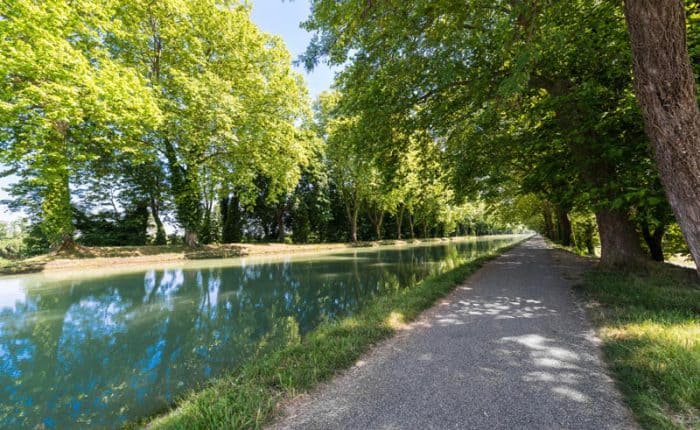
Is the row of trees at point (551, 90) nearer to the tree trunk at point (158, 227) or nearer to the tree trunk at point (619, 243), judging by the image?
the tree trunk at point (619, 243)

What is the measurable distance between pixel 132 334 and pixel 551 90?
13.3m

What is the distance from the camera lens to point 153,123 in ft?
50.8

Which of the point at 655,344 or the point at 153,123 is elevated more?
the point at 153,123

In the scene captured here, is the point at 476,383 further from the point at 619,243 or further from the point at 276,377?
the point at 619,243

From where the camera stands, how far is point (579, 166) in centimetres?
823

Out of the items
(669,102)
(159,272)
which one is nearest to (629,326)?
(669,102)

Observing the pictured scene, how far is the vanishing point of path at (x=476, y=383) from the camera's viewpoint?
2.61 meters

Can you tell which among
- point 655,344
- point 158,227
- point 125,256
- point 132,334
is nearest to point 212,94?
point 125,256

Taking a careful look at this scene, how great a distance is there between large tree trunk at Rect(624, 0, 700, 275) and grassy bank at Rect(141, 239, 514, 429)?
3903 mm

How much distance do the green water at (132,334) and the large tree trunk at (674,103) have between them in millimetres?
5682

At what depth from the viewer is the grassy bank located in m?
2.71

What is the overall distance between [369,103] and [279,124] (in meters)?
14.7

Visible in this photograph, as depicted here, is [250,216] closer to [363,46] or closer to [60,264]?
[60,264]

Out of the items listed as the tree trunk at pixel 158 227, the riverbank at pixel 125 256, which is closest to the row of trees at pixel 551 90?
the riverbank at pixel 125 256
